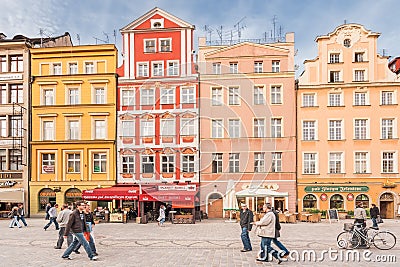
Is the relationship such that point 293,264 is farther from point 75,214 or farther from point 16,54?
point 16,54

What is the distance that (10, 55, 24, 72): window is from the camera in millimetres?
33750

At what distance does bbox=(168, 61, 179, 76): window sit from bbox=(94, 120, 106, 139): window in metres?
6.73

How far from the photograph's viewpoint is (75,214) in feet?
39.9

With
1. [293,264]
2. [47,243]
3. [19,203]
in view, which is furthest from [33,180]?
[293,264]

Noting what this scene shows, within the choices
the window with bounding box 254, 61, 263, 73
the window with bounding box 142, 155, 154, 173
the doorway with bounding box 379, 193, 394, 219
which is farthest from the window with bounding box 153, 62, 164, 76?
the doorway with bounding box 379, 193, 394, 219

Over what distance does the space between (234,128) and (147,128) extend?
6971 mm

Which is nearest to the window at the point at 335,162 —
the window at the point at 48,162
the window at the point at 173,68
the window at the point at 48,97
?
the window at the point at 173,68

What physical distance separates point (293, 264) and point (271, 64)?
22633 mm

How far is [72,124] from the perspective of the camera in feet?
108

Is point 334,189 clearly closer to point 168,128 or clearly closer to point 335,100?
point 335,100

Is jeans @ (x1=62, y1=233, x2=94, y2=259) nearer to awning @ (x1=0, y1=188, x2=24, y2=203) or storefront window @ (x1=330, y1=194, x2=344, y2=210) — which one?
awning @ (x1=0, y1=188, x2=24, y2=203)

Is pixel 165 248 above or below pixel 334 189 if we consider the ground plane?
below

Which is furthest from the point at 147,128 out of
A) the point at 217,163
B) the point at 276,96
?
the point at 276,96

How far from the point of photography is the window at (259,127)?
31755mm
